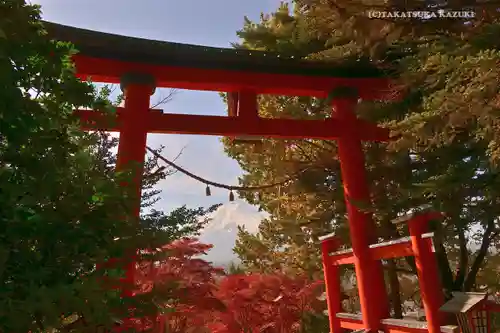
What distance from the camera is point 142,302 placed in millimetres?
2725

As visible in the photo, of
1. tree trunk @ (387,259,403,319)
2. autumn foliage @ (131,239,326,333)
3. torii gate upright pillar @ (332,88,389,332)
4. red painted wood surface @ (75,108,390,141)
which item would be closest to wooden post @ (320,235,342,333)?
torii gate upright pillar @ (332,88,389,332)

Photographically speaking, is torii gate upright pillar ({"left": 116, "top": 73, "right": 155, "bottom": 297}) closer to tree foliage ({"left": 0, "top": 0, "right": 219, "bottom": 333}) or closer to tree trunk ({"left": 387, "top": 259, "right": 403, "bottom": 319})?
tree foliage ({"left": 0, "top": 0, "right": 219, "bottom": 333})

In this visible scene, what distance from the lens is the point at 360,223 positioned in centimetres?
586

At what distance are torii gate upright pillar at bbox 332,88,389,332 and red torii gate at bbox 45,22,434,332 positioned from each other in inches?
0.5

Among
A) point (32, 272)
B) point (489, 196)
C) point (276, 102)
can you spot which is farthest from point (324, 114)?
point (32, 272)

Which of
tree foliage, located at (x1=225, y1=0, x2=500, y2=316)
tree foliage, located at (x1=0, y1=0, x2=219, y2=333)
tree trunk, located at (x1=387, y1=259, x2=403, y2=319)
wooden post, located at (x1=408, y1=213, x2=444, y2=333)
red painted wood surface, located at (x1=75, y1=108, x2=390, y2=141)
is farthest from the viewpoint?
tree trunk, located at (x1=387, y1=259, x2=403, y2=319)

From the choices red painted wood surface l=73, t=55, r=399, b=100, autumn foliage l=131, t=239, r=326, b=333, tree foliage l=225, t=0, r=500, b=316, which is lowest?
autumn foliage l=131, t=239, r=326, b=333

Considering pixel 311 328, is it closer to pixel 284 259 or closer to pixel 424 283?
pixel 284 259

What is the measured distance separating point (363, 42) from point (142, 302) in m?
3.69

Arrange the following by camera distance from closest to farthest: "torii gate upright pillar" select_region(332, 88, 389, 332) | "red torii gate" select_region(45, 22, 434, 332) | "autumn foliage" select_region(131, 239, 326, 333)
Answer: "red torii gate" select_region(45, 22, 434, 332) → "torii gate upright pillar" select_region(332, 88, 389, 332) → "autumn foliage" select_region(131, 239, 326, 333)

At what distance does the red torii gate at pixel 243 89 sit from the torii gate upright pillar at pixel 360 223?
1 centimetres

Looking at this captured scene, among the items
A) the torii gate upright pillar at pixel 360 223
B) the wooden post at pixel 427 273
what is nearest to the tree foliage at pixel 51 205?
the wooden post at pixel 427 273

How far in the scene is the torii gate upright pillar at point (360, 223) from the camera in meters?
5.62

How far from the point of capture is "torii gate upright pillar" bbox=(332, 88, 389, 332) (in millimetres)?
5621
